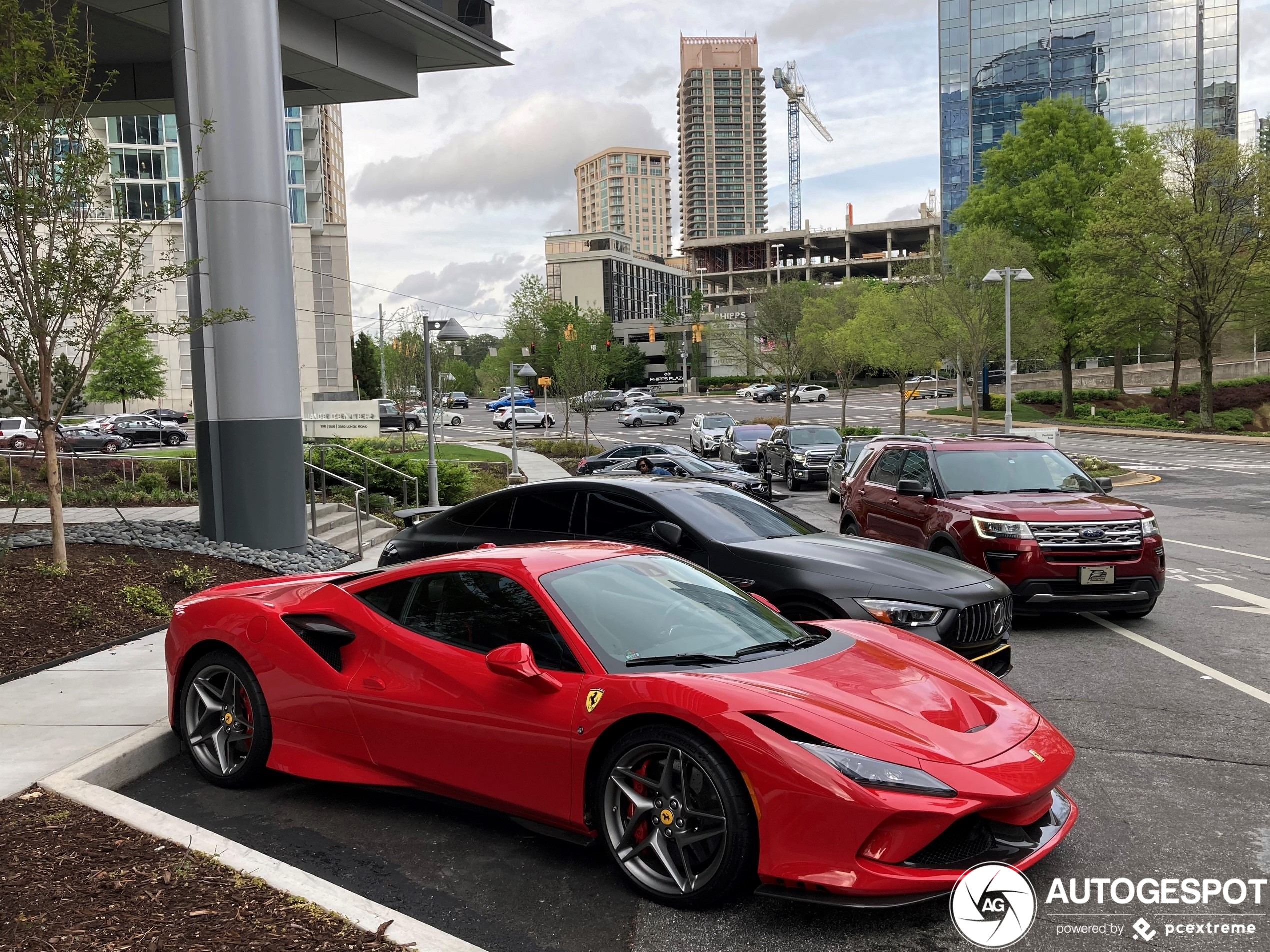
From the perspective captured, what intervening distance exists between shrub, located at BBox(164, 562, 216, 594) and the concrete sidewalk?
1.74 meters

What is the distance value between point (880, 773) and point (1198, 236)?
148 ft

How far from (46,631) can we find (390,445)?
24.0 meters

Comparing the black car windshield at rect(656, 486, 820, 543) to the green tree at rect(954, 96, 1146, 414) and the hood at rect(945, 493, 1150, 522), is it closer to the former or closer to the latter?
the hood at rect(945, 493, 1150, 522)

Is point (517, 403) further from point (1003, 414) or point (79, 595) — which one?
point (79, 595)

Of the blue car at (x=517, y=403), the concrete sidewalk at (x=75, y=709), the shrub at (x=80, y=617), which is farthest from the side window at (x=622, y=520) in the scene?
the blue car at (x=517, y=403)

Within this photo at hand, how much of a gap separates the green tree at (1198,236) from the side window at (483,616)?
43636 mm

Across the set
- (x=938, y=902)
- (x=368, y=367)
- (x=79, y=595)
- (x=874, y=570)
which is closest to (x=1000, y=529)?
(x=874, y=570)

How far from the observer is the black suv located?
2617 centimetres

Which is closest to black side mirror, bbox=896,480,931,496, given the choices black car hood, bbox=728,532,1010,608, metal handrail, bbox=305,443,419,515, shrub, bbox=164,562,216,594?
black car hood, bbox=728,532,1010,608

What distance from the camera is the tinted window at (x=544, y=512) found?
7.95 m

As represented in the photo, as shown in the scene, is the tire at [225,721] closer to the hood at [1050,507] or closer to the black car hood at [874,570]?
the black car hood at [874,570]

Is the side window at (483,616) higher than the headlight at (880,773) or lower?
higher

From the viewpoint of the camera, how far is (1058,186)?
51312mm

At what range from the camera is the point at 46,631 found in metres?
7.94
